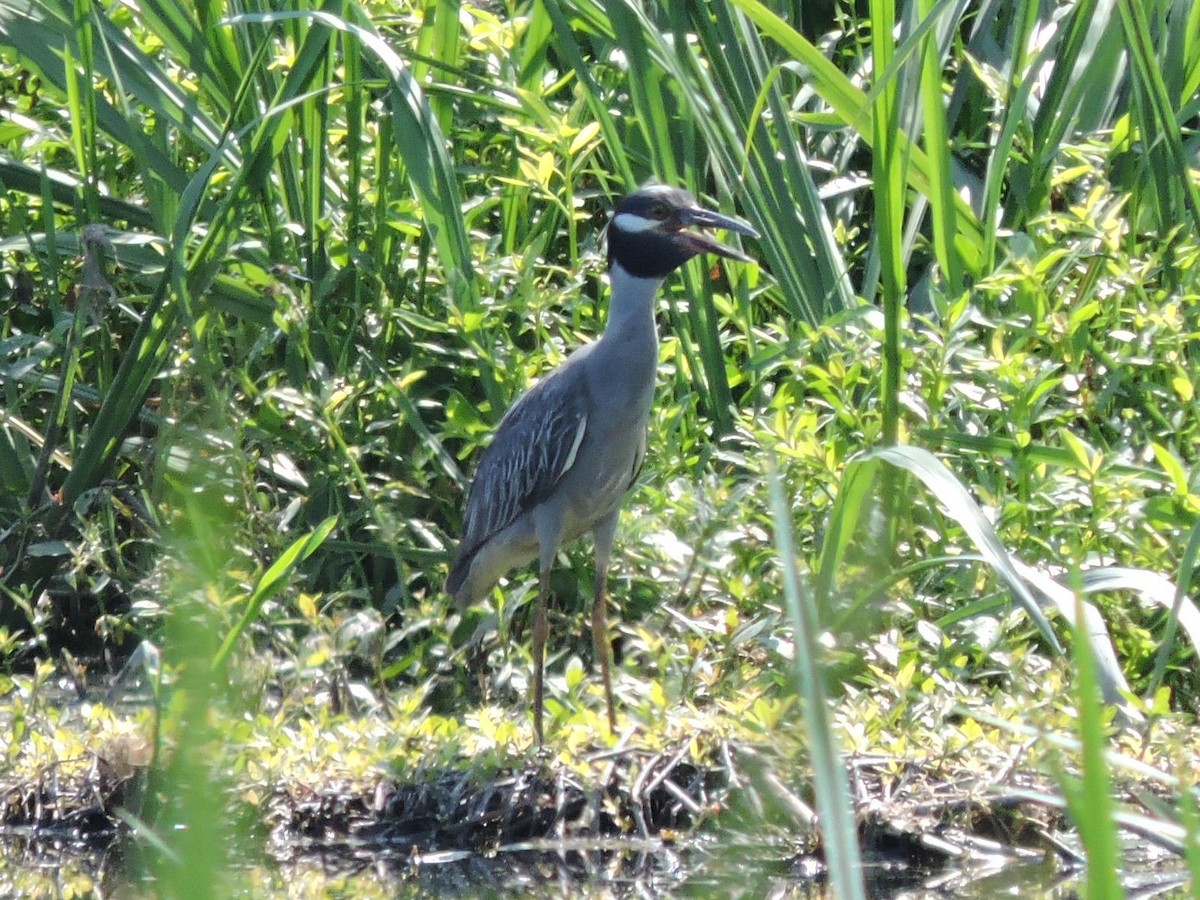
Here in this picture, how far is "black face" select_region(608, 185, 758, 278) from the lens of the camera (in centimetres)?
450

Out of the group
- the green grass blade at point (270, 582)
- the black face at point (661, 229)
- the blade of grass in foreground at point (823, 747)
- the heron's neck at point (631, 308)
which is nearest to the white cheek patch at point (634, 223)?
the black face at point (661, 229)

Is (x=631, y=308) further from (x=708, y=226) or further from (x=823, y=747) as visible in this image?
(x=823, y=747)

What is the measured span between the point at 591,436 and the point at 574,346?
681 millimetres

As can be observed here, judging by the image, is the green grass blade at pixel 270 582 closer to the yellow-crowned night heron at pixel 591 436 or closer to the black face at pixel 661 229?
the yellow-crowned night heron at pixel 591 436

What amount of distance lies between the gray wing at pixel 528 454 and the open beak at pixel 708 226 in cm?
46

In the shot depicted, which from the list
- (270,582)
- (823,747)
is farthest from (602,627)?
(823,747)

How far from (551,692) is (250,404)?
4.23 feet

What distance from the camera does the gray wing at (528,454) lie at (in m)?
4.48

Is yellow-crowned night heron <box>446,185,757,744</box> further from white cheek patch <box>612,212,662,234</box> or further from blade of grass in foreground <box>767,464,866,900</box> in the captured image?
blade of grass in foreground <box>767,464,866,900</box>

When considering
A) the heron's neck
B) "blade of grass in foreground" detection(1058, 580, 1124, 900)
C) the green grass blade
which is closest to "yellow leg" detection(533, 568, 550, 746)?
the heron's neck

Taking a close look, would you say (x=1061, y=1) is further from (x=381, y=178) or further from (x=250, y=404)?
(x=250, y=404)

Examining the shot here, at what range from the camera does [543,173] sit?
471 cm

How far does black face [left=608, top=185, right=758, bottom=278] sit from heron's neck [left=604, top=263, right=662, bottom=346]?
1.5 inches

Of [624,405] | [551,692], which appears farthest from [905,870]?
[624,405]
